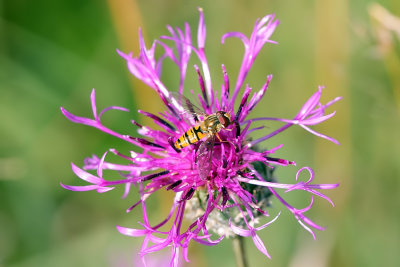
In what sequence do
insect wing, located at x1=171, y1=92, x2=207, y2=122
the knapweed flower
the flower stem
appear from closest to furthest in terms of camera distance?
the knapweed flower → the flower stem → insect wing, located at x1=171, y1=92, x2=207, y2=122

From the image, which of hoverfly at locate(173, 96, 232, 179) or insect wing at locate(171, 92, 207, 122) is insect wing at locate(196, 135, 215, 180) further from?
insect wing at locate(171, 92, 207, 122)

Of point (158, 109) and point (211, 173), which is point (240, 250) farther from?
point (158, 109)

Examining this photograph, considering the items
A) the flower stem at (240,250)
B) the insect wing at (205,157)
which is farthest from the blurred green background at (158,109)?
the insect wing at (205,157)

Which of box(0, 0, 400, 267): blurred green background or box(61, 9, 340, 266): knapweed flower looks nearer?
box(61, 9, 340, 266): knapweed flower

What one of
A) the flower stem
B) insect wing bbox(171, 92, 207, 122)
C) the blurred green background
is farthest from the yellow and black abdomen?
the blurred green background

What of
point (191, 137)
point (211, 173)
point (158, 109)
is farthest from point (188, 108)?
point (158, 109)

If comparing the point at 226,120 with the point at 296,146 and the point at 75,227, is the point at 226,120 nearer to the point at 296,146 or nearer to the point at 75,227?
the point at 296,146
